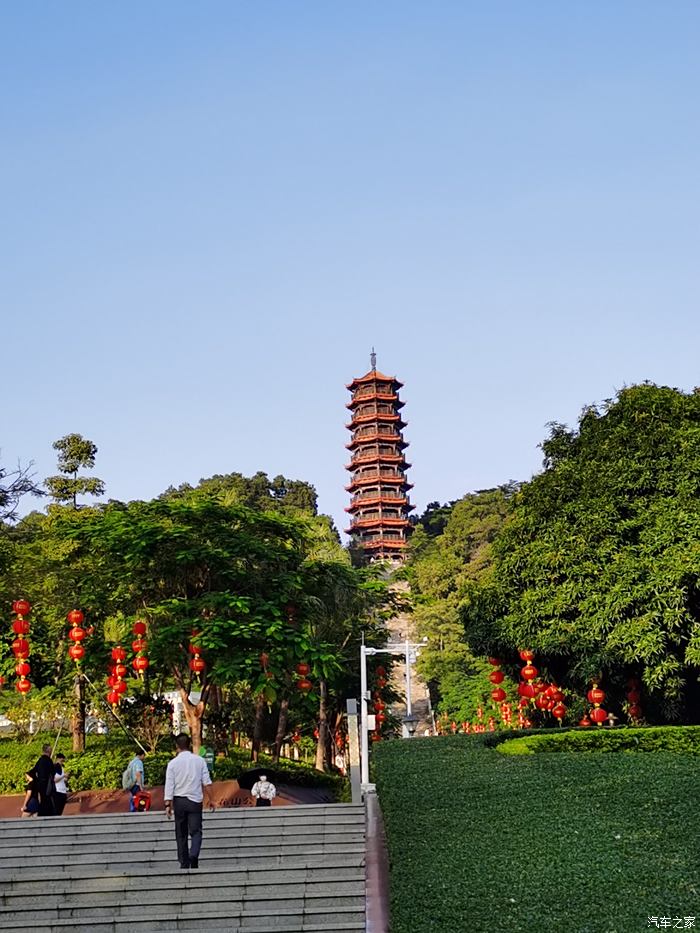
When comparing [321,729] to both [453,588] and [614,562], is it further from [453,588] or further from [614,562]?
[453,588]

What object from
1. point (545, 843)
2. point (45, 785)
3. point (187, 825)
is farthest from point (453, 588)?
point (187, 825)

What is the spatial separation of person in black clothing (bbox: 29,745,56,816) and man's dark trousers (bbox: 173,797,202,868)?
5802 millimetres

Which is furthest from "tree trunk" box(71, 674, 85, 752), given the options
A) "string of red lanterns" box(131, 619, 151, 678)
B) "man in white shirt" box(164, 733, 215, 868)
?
"man in white shirt" box(164, 733, 215, 868)

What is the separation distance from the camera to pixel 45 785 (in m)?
16.6

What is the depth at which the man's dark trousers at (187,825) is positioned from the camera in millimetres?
10969

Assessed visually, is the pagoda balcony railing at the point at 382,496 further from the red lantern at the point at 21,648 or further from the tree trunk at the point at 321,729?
the red lantern at the point at 21,648

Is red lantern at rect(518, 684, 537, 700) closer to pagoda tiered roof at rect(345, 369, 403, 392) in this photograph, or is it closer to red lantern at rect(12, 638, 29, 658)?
red lantern at rect(12, 638, 29, 658)

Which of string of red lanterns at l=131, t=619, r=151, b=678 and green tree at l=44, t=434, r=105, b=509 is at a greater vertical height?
green tree at l=44, t=434, r=105, b=509

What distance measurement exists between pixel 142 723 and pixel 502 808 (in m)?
18.9

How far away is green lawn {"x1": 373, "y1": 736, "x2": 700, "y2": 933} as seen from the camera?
9.03 meters

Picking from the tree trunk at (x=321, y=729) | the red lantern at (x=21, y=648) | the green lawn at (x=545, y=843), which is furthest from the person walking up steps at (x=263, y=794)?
the tree trunk at (x=321, y=729)

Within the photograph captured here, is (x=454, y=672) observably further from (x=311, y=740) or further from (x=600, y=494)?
(x=600, y=494)

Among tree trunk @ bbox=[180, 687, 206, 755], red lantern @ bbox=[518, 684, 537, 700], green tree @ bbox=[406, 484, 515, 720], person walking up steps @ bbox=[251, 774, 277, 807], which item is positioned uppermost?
green tree @ bbox=[406, 484, 515, 720]

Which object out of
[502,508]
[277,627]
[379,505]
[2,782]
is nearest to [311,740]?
[2,782]
